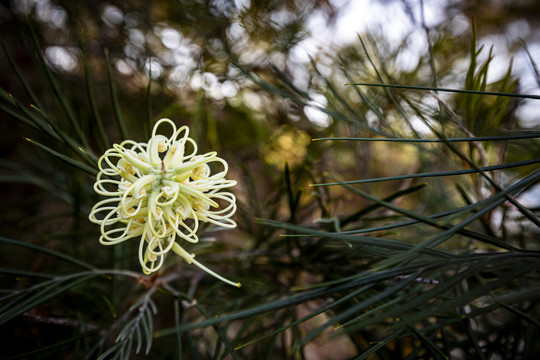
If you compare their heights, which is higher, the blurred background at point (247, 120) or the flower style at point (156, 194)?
the blurred background at point (247, 120)

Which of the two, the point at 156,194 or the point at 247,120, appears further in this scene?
the point at 247,120

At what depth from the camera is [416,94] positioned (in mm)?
728

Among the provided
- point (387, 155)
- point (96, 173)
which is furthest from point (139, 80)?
point (387, 155)

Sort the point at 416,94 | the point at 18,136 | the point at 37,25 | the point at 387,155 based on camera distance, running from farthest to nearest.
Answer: the point at 387,155 < the point at 18,136 < the point at 37,25 < the point at 416,94

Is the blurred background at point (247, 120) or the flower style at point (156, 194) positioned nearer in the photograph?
the flower style at point (156, 194)

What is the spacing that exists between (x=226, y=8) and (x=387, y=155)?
3.15 ft

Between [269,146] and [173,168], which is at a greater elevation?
[269,146]

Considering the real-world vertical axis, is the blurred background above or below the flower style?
above

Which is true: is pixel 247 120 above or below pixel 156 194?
above

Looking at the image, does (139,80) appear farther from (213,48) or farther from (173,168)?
(173,168)

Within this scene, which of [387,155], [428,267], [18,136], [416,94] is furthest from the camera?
[387,155]

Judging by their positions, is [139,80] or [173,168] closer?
[173,168]

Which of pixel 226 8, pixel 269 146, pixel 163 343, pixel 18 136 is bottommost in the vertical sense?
pixel 163 343

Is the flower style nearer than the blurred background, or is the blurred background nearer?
the flower style
